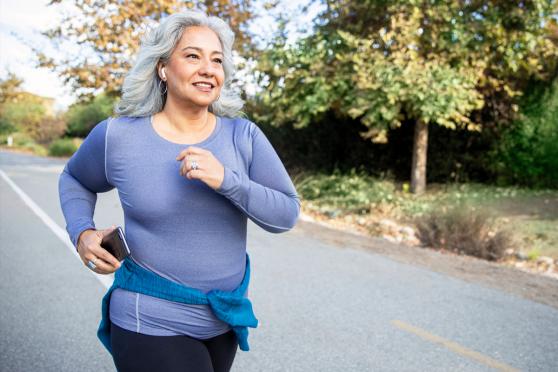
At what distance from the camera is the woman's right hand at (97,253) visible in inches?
69.8

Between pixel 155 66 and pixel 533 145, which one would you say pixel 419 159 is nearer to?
pixel 533 145

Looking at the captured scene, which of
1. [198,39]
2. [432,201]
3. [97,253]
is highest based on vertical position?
[198,39]

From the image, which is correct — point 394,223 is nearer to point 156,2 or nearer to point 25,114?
point 156,2

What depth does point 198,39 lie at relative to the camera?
1.92 metres

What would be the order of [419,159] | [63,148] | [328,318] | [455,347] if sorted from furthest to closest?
[63,148]
[419,159]
[328,318]
[455,347]

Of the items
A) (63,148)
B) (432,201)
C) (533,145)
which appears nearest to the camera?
Answer: (432,201)

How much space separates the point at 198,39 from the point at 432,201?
38.8ft

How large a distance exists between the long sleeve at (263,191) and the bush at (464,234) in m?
6.91

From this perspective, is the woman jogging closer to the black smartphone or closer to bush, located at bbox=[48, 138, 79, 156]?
the black smartphone

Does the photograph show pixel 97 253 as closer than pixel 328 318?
Yes

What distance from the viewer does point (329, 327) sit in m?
4.47

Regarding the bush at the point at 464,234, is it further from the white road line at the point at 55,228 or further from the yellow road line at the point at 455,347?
the white road line at the point at 55,228

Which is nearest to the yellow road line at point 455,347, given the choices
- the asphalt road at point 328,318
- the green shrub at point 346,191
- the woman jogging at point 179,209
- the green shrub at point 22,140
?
the asphalt road at point 328,318

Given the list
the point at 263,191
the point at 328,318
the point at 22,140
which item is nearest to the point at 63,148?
the point at 22,140
